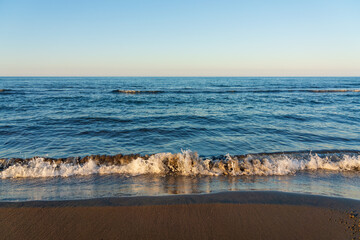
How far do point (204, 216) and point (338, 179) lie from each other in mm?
4017

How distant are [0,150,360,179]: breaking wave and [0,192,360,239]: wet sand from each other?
4.99 feet

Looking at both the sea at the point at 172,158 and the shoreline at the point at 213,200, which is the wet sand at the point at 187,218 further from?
the sea at the point at 172,158

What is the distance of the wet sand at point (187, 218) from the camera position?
123 inches

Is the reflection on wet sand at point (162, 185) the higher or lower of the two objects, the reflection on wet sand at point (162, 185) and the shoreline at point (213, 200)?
the lower

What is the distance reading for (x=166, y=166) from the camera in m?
5.79

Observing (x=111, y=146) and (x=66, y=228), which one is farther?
(x=111, y=146)

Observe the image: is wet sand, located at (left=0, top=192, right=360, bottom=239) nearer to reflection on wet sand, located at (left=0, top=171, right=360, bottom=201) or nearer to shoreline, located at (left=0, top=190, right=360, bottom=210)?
shoreline, located at (left=0, top=190, right=360, bottom=210)

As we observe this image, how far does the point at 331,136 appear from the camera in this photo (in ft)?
30.4

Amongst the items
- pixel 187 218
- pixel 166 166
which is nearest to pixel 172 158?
pixel 166 166

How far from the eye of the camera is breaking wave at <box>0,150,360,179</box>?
5.50m

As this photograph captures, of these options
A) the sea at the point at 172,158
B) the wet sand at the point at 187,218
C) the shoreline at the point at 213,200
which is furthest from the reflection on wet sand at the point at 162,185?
the wet sand at the point at 187,218

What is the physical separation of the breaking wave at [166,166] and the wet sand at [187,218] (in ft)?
4.99

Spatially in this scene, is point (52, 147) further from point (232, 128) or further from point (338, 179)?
point (338, 179)

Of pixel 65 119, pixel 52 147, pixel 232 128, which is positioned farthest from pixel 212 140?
pixel 65 119
